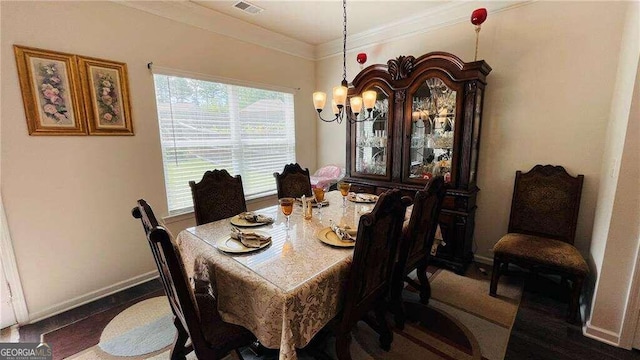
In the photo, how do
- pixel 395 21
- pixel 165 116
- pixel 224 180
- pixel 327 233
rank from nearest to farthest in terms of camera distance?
pixel 327 233
pixel 224 180
pixel 165 116
pixel 395 21

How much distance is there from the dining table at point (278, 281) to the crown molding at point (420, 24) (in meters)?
2.69

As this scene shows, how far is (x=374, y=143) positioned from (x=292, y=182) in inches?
47.4

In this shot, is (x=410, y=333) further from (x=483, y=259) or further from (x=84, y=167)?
(x=84, y=167)

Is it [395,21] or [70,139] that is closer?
[70,139]

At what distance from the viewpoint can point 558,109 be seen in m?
2.38

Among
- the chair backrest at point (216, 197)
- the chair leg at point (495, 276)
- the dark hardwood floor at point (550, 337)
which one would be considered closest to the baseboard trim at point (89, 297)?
the chair backrest at point (216, 197)

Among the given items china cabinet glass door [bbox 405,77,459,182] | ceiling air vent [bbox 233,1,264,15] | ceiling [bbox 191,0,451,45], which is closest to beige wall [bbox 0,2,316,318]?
ceiling air vent [bbox 233,1,264,15]

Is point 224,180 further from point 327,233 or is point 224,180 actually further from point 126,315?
point 126,315

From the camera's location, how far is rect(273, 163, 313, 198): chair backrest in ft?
8.44

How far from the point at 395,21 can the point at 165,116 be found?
276cm

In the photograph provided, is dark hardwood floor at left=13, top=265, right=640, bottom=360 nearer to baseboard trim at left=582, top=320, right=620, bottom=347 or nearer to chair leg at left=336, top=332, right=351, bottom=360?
baseboard trim at left=582, top=320, right=620, bottom=347

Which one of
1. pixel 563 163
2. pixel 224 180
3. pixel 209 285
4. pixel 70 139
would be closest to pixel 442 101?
pixel 563 163

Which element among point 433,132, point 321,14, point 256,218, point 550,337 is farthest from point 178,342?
point 321,14

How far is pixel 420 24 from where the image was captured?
303 centimetres
